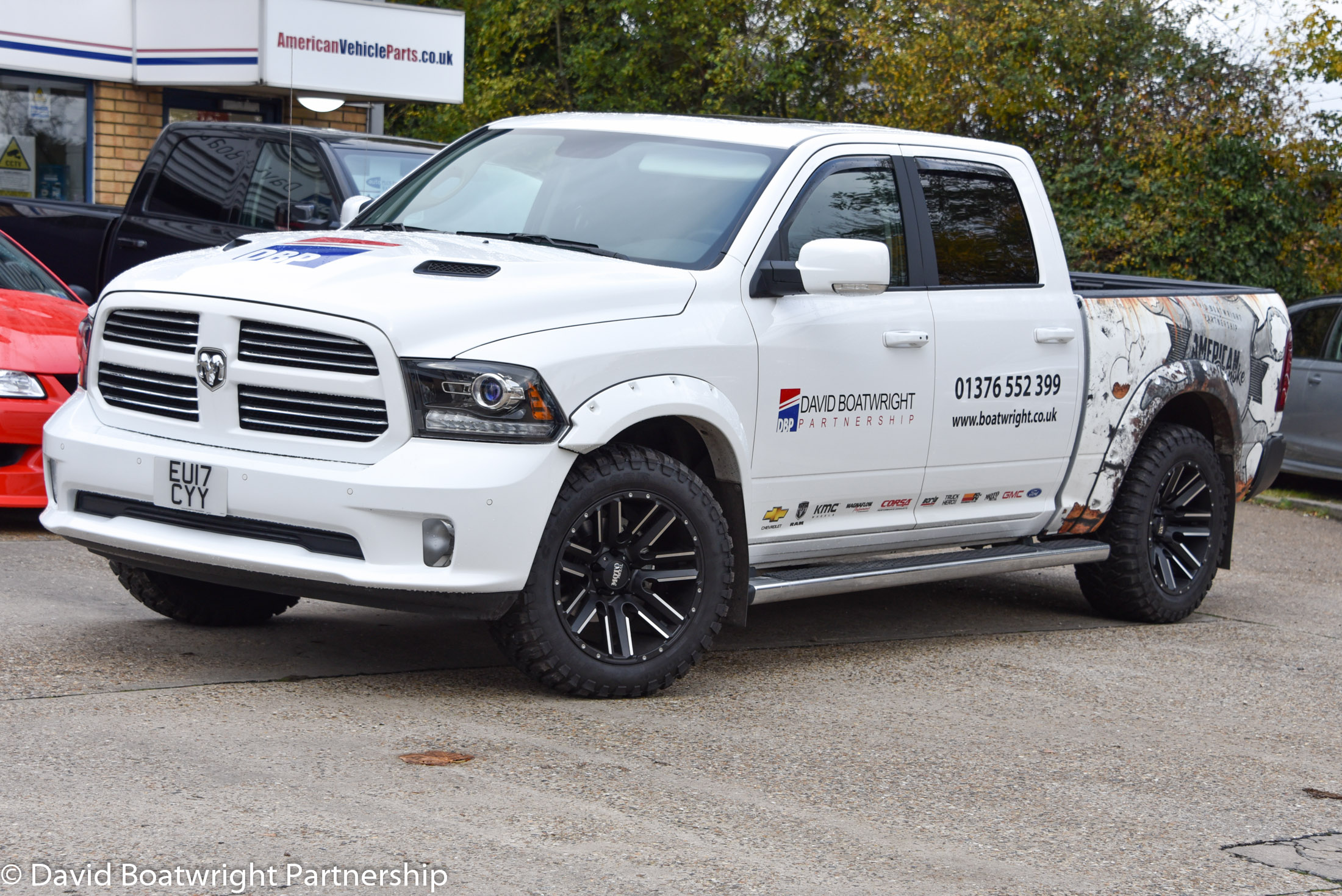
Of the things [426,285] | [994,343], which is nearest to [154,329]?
[426,285]

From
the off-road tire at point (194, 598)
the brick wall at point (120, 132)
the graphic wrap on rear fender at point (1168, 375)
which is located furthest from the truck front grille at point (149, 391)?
the brick wall at point (120, 132)

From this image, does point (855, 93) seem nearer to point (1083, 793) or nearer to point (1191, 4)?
point (1191, 4)

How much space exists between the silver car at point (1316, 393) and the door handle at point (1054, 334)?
6.64 m

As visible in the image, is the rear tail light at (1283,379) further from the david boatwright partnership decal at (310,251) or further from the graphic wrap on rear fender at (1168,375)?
the david boatwright partnership decal at (310,251)

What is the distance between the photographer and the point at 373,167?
10484 mm

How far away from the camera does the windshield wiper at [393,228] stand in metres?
6.39

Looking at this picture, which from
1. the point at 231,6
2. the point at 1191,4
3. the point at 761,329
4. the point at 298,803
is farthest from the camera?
the point at 1191,4

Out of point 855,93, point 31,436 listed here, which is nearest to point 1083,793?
point 31,436

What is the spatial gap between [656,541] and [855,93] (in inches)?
875

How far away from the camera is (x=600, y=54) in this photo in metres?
31.5

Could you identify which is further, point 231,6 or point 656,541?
point 231,6

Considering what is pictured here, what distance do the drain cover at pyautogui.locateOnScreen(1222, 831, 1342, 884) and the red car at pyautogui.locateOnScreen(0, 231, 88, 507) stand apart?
17.9ft

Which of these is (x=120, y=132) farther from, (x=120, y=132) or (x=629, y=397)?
(x=629, y=397)

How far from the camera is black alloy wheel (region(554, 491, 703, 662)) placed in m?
5.37
